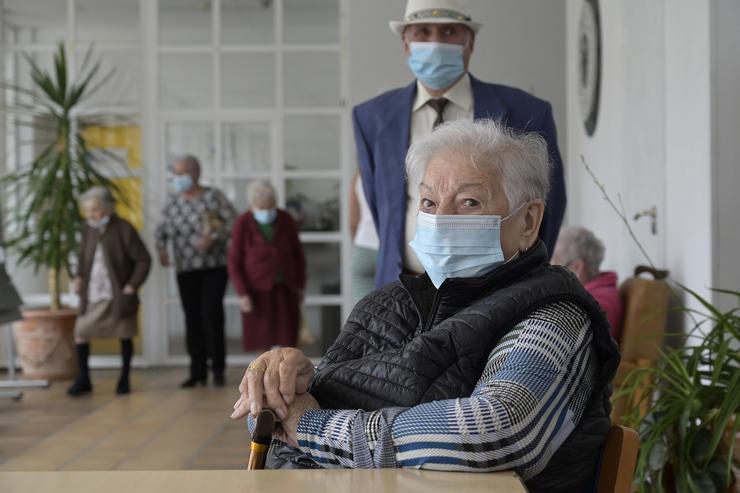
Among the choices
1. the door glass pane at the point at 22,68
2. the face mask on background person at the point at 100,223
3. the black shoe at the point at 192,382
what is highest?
the door glass pane at the point at 22,68

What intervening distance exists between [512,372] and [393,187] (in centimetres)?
144

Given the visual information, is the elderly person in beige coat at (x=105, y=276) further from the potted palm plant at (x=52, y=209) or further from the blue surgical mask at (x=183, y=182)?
the potted palm plant at (x=52, y=209)

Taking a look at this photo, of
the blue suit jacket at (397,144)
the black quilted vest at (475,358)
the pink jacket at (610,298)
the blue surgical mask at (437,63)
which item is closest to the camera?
the black quilted vest at (475,358)

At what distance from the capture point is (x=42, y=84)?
7.67 m

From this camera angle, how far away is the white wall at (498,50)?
7.40 metres

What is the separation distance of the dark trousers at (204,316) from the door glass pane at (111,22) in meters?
2.24

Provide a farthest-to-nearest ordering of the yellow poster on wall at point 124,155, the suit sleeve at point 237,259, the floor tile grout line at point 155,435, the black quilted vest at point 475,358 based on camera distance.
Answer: the yellow poster on wall at point 124,155 → the suit sleeve at point 237,259 → the floor tile grout line at point 155,435 → the black quilted vest at point 475,358

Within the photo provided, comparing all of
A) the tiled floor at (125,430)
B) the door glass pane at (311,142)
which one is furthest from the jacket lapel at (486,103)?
the door glass pane at (311,142)

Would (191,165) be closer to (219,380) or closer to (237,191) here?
(237,191)

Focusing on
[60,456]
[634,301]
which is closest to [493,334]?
[634,301]

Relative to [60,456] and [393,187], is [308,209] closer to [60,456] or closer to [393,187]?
[60,456]

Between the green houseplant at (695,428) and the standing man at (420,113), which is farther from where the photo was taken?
the standing man at (420,113)

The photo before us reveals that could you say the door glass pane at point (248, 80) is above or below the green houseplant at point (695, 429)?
above

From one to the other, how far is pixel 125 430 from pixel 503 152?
413 centimetres
